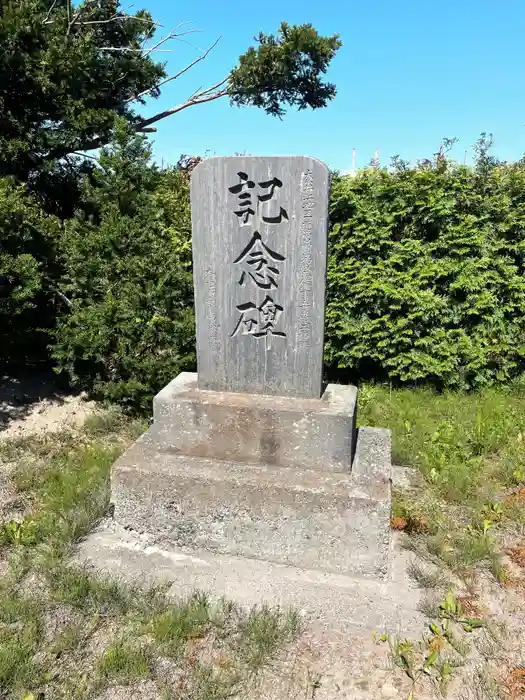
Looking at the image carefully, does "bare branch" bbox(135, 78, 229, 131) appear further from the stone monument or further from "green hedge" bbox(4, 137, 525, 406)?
the stone monument

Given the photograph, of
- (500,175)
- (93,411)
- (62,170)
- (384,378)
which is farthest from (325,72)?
(93,411)

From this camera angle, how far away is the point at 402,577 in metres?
2.54

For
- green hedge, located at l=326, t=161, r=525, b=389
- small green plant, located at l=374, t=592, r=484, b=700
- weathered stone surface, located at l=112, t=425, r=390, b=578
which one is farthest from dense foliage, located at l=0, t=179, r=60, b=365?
small green plant, located at l=374, t=592, r=484, b=700

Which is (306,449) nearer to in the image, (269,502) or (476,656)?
(269,502)

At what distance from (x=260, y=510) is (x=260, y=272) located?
4.12 feet

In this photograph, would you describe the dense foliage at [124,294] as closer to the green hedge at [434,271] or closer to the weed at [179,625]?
the green hedge at [434,271]

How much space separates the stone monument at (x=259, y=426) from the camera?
2.55m

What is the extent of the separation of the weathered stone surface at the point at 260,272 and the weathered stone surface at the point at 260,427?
0.13 metres

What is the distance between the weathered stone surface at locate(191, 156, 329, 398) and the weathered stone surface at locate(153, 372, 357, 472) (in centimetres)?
13

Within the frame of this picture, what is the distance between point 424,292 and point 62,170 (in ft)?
14.7

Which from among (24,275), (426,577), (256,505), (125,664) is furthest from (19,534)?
(24,275)

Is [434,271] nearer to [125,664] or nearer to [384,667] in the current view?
[384,667]

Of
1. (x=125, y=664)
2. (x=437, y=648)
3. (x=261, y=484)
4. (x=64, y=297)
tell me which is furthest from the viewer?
(x=64, y=297)

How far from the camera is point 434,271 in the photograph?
16.5ft
